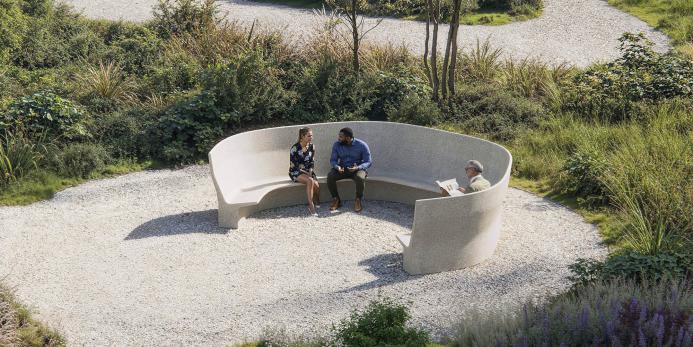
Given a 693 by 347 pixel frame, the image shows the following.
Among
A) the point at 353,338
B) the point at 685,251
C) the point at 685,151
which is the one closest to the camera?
the point at 353,338

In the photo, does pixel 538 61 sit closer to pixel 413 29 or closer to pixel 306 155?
pixel 413 29

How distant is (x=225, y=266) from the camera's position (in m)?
11.0

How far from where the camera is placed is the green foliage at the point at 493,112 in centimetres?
1559

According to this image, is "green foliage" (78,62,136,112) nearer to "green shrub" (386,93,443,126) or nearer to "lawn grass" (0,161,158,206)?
"lawn grass" (0,161,158,206)

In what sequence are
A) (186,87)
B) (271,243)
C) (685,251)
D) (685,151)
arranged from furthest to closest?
(186,87) < (685,151) < (271,243) < (685,251)

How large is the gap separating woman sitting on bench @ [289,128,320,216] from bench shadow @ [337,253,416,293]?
1958 mm

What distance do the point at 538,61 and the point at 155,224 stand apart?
9128 millimetres

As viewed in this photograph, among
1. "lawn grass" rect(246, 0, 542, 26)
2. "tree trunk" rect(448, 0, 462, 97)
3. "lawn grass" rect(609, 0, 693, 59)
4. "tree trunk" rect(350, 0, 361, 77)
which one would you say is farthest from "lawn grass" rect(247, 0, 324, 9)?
"tree trunk" rect(448, 0, 462, 97)

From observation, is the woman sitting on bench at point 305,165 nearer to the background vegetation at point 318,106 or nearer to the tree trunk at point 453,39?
the background vegetation at point 318,106

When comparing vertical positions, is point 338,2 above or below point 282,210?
above

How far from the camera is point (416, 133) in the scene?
43.9ft

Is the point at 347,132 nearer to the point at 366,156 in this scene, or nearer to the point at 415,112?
the point at 366,156

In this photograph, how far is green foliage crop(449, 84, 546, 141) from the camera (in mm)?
15594

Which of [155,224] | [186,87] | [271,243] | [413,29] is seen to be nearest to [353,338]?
[271,243]
